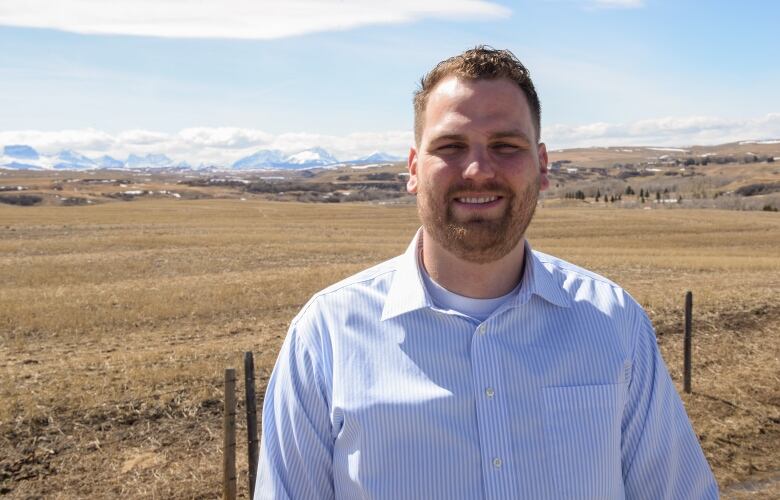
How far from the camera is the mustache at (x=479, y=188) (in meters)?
2.76

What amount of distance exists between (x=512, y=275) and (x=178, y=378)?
9.64 m

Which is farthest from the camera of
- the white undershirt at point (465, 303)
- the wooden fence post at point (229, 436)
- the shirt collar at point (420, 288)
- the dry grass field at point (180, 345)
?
the dry grass field at point (180, 345)

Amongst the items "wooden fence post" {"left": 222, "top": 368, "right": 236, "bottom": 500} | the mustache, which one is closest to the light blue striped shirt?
the mustache

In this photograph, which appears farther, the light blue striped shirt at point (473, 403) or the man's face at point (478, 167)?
the man's face at point (478, 167)

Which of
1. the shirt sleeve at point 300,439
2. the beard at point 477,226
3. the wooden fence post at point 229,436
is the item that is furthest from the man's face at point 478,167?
the wooden fence post at point 229,436

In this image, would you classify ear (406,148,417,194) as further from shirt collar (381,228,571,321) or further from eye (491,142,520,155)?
eye (491,142,520,155)

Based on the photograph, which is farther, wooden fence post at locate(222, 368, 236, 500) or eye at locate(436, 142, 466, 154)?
wooden fence post at locate(222, 368, 236, 500)

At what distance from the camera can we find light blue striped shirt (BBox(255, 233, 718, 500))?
257cm

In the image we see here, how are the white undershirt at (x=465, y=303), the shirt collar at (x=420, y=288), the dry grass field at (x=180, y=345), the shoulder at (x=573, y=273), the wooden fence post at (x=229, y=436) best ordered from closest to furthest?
the shirt collar at (x=420, y=288) < the white undershirt at (x=465, y=303) < the shoulder at (x=573, y=273) < the wooden fence post at (x=229, y=436) < the dry grass field at (x=180, y=345)

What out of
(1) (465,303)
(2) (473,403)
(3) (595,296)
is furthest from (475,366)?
(3) (595,296)

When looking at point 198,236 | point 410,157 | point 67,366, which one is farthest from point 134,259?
point 410,157

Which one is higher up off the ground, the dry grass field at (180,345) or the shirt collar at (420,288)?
the shirt collar at (420,288)

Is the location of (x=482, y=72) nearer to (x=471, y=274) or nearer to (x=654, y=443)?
(x=471, y=274)

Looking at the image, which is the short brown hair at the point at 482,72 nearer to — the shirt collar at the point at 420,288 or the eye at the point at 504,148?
the eye at the point at 504,148
